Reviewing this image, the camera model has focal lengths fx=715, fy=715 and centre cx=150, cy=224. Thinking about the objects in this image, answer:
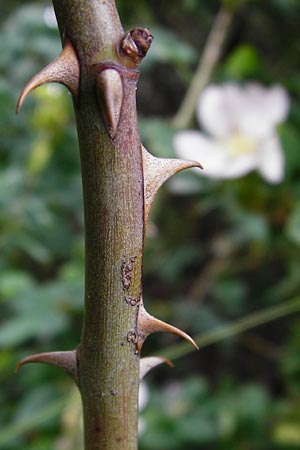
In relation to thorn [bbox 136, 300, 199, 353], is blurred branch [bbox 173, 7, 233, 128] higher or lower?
higher

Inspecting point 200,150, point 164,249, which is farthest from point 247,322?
point 164,249

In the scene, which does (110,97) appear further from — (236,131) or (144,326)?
(236,131)

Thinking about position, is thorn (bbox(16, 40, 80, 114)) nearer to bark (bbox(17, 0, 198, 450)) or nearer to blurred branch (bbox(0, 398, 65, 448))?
bark (bbox(17, 0, 198, 450))

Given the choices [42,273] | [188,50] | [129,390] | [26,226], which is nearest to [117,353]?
[129,390]

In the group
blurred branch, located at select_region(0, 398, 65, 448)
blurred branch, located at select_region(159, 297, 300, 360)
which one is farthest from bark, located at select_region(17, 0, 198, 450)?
blurred branch, located at select_region(0, 398, 65, 448)

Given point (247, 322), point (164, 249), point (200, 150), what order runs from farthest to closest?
1. point (164, 249)
2. point (200, 150)
3. point (247, 322)
